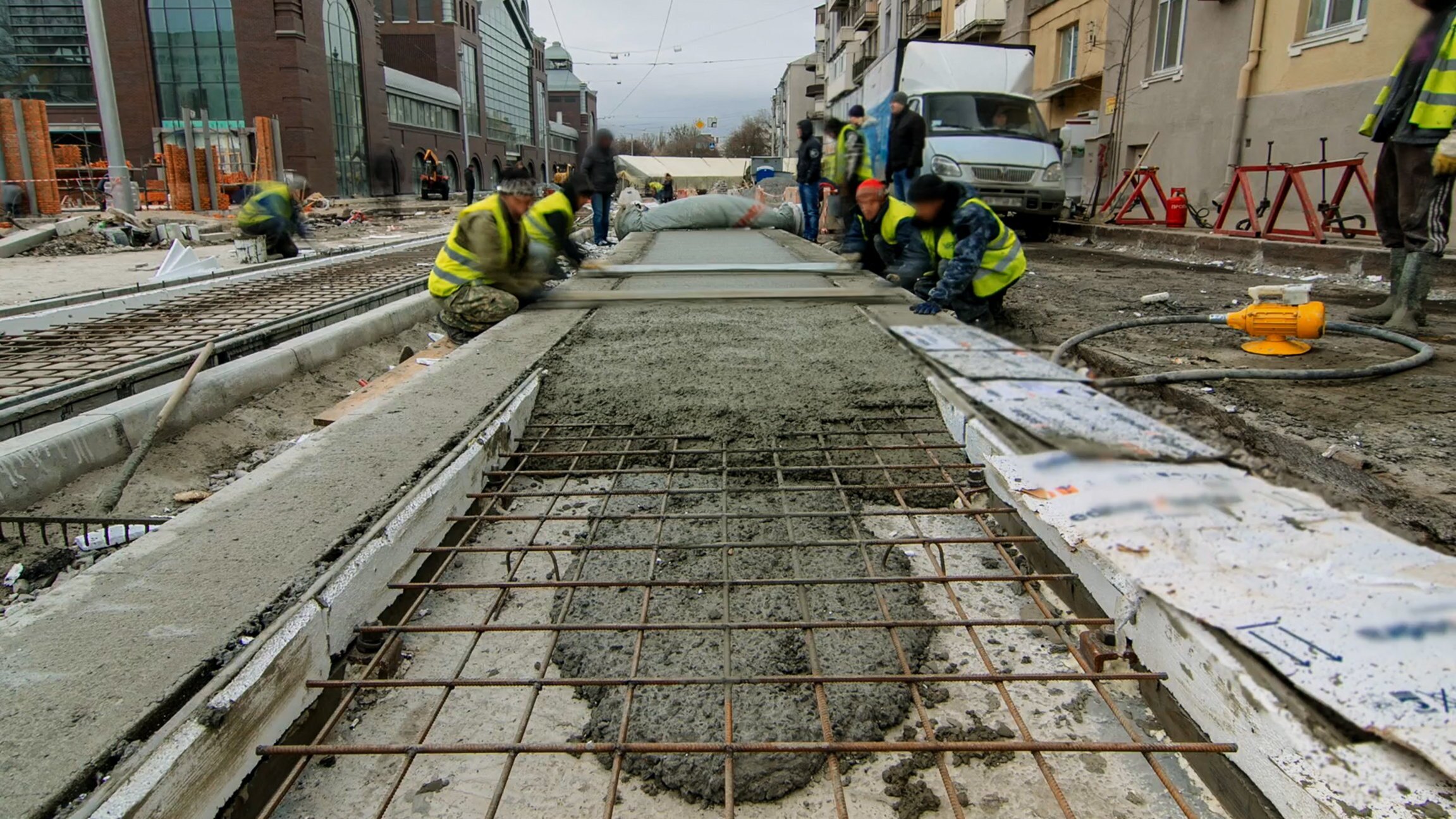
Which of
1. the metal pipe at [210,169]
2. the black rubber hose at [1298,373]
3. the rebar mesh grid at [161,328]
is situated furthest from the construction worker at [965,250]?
the metal pipe at [210,169]

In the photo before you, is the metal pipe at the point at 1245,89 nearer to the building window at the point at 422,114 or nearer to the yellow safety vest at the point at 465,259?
the yellow safety vest at the point at 465,259

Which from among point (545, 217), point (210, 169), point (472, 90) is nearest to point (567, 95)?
point (472, 90)

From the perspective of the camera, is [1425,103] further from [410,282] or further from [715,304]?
[410,282]

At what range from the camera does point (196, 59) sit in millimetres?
28766

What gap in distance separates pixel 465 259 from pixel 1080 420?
3.95 metres

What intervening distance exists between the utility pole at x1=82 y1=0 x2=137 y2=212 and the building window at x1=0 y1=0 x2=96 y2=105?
71.8 ft

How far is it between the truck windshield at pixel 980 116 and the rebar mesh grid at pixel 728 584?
1018cm

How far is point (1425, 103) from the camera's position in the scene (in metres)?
4.12

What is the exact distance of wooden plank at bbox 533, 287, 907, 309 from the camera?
5.11 meters

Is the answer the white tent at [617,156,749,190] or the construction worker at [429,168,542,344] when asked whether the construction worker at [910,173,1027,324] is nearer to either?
the construction worker at [429,168,542,344]

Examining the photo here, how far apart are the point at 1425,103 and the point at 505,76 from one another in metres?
60.5

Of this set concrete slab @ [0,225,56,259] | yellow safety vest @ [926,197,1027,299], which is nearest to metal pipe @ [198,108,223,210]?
concrete slab @ [0,225,56,259]

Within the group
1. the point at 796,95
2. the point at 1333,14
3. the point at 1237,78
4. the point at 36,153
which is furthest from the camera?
the point at 796,95

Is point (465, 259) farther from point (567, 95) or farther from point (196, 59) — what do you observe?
point (567, 95)
